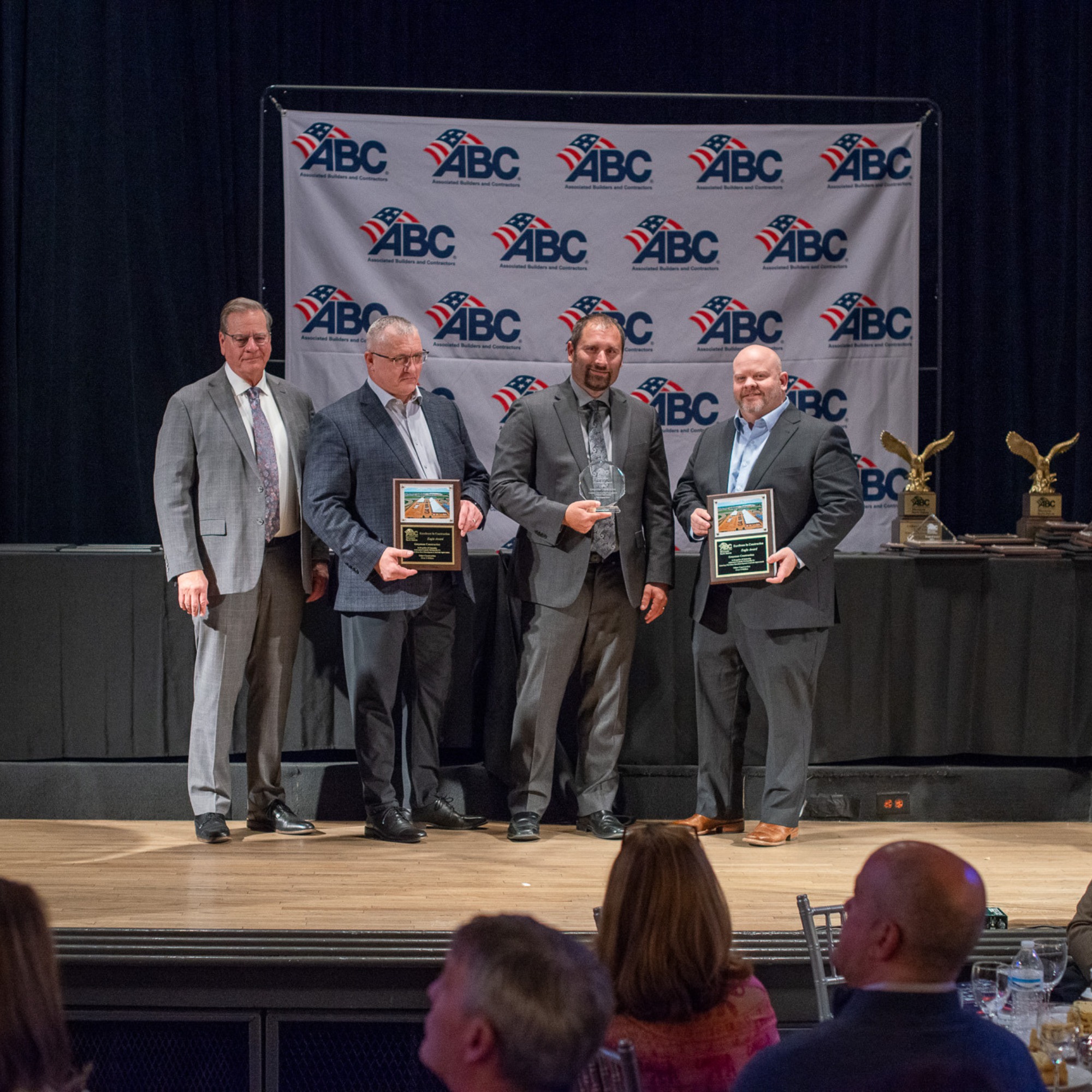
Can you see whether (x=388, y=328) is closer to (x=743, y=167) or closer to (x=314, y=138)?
(x=314, y=138)

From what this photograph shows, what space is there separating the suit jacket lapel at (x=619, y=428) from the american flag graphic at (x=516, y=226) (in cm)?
135

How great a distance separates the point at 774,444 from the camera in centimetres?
481

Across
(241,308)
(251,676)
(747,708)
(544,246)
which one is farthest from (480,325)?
(747,708)

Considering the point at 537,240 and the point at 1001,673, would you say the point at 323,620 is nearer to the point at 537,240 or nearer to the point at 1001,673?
the point at 537,240

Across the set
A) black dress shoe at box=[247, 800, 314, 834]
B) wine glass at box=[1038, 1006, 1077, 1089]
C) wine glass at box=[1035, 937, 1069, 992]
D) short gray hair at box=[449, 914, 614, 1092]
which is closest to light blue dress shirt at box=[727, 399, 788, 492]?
black dress shoe at box=[247, 800, 314, 834]

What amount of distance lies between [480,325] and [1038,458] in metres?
2.36

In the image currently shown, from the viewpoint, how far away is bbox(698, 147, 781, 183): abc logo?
606 centimetres

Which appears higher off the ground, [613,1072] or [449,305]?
[449,305]

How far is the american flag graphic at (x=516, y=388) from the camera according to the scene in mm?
6031

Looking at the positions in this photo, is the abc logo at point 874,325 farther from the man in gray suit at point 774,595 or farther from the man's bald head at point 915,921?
the man's bald head at point 915,921

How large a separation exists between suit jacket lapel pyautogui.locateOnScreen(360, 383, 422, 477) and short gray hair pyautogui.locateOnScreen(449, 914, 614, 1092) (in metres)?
3.35

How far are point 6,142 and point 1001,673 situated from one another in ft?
15.4

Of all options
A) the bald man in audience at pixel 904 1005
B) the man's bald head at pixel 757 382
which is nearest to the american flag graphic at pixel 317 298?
the man's bald head at pixel 757 382

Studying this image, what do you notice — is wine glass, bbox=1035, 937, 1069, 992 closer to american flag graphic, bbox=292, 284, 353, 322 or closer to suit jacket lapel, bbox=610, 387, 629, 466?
suit jacket lapel, bbox=610, 387, 629, 466
